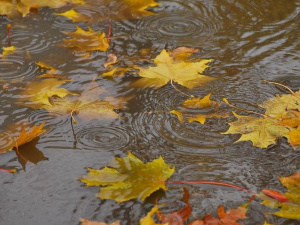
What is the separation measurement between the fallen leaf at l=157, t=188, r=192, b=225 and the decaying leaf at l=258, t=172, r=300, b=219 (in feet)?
0.78

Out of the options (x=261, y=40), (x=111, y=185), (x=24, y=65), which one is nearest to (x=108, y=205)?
(x=111, y=185)

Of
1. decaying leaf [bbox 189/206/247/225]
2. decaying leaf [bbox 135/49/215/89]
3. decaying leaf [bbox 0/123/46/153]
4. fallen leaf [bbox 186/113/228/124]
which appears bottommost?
decaying leaf [bbox 0/123/46/153]

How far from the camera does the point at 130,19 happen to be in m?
2.80

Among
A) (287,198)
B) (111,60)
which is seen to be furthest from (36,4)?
(287,198)

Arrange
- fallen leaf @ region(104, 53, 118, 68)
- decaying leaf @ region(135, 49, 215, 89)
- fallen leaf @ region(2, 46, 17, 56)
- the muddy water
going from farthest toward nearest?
fallen leaf @ region(2, 46, 17, 56), fallen leaf @ region(104, 53, 118, 68), decaying leaf @ region(135, 49, 215, 89), the muddy water

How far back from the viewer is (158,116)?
6.61 ft

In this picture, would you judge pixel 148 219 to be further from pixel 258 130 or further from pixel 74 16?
pixel 74 16

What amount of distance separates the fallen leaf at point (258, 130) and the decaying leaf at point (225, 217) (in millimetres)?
338

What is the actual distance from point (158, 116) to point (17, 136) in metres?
0.54

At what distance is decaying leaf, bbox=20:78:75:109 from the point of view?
2104 mm

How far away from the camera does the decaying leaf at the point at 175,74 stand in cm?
221

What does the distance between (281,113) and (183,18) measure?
992 millimetres

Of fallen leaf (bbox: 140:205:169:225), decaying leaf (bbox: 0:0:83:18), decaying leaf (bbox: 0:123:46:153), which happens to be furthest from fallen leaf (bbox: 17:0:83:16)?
fallen leaf (bbox: 140:205:169:225)

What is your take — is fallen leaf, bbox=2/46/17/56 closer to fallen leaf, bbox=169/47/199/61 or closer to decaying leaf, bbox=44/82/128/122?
decaying leaf, bbox=44/82/128/122
